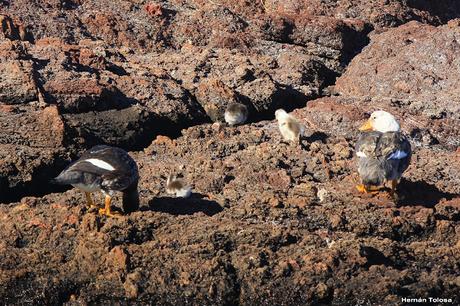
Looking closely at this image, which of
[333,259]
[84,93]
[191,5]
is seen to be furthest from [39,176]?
[191,5]

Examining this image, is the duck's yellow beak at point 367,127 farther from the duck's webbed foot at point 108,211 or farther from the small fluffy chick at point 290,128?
the duck's webbed foot at point 108,211

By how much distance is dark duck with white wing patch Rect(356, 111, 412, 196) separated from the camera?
30.9ft

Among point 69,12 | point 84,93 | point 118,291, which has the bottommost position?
point 118,291

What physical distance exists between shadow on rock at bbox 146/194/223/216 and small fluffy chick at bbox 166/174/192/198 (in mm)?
74

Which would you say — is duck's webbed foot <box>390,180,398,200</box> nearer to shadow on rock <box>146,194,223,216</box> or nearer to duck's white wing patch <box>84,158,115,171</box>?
shadow on rock <box>146,194,223,216</box>

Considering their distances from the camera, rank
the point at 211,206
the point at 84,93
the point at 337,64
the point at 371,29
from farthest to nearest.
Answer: the point at 371,29, the point at 337,64, the point at 84,93, the point at 211,206

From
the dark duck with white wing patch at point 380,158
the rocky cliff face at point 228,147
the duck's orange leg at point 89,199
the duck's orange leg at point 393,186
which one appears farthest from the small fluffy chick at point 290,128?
the duck's orange leg at point 89,199

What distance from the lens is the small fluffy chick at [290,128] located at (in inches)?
425

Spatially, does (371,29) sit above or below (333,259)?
above

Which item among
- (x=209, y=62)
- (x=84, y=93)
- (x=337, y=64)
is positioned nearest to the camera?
(x=84, y=93)

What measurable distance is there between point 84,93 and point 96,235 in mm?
3140

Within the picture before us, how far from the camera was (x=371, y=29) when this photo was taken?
1473 cm

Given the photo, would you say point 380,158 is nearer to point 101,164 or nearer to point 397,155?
point 397,155

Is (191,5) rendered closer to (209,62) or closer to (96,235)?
(209,62)
